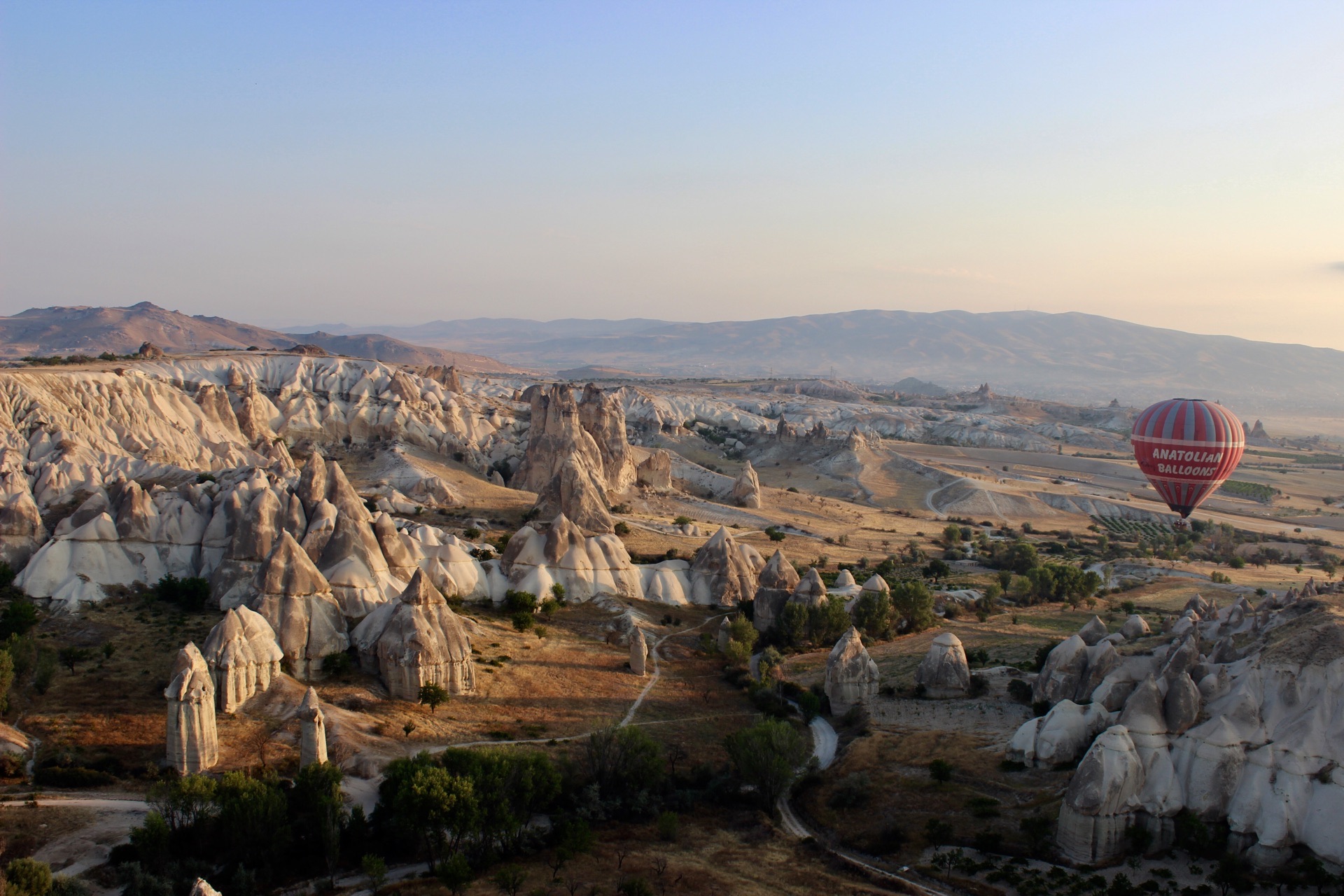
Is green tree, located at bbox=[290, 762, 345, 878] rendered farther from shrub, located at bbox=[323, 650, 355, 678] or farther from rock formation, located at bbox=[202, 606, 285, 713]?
shrub, located at bbox=[323, 650, 355, 678]

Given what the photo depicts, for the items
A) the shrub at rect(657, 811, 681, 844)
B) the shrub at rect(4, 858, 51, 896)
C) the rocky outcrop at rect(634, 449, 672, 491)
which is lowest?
the shrub at rect(657, 811, 681, 844)

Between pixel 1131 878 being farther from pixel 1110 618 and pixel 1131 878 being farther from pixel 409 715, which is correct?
pixel 1110 618

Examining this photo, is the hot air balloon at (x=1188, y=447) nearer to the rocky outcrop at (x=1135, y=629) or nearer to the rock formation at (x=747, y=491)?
the rocky outcrop at (x=1135, y=629)

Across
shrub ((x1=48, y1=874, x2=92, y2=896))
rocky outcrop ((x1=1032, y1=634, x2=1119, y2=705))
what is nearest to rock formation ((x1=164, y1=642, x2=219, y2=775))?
shrub ((x1=48, y1=874, x2=92, y2=896))

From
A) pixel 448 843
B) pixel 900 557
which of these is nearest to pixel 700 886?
pixel 448 843

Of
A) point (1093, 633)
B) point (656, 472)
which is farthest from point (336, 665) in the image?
point (656, 472)
